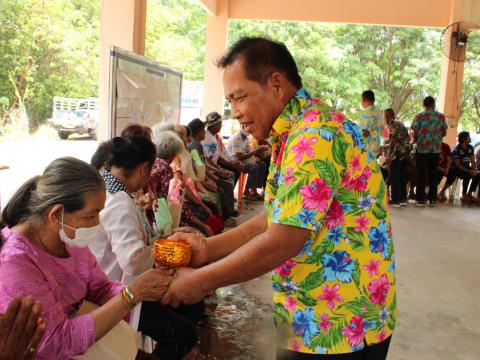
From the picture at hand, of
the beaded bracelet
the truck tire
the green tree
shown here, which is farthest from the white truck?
the beaded bracelet

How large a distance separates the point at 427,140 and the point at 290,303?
23.4 feet

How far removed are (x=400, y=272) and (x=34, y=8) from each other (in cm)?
762

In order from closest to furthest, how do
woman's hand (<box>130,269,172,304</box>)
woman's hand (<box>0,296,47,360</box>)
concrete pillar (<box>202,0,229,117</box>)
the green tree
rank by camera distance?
woman's hand (<box>0,296,47,360</box>)
woman's hand (<box>130,269,172,304</box>)
concrete pillar (<box>202,0,229,117</box>)
the green tree

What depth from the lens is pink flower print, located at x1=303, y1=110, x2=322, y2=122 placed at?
3.75 ft

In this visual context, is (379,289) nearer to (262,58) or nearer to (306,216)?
(306,216)

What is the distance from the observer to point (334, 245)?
46.2 inches

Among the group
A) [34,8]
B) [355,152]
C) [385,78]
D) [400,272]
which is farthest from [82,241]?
[385,78]

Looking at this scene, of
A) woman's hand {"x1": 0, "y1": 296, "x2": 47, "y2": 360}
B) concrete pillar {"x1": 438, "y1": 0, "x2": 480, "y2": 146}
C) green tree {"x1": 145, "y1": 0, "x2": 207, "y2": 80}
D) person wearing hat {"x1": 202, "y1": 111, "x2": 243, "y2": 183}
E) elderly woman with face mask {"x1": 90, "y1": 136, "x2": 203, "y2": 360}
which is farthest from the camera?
green tree {"x1": 145, "y1": 0, "x2": 207, "y2": 80}

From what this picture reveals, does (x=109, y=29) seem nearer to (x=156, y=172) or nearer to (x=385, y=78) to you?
(x=156, y=172)

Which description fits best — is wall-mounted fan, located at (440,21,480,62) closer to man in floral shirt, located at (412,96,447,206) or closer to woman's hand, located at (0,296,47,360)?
man in floral shirt, located at (412,96,447,206)

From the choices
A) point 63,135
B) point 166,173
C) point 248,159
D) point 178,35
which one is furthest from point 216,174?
point 178,35

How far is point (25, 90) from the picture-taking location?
7.78 meters

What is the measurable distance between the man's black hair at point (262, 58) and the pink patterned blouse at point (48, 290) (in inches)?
33.3

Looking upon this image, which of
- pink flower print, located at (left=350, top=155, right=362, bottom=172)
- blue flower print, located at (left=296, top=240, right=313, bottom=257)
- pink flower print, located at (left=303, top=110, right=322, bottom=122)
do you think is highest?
pink flower print, located at (left=303, top=110, right=322, bottom=122)
